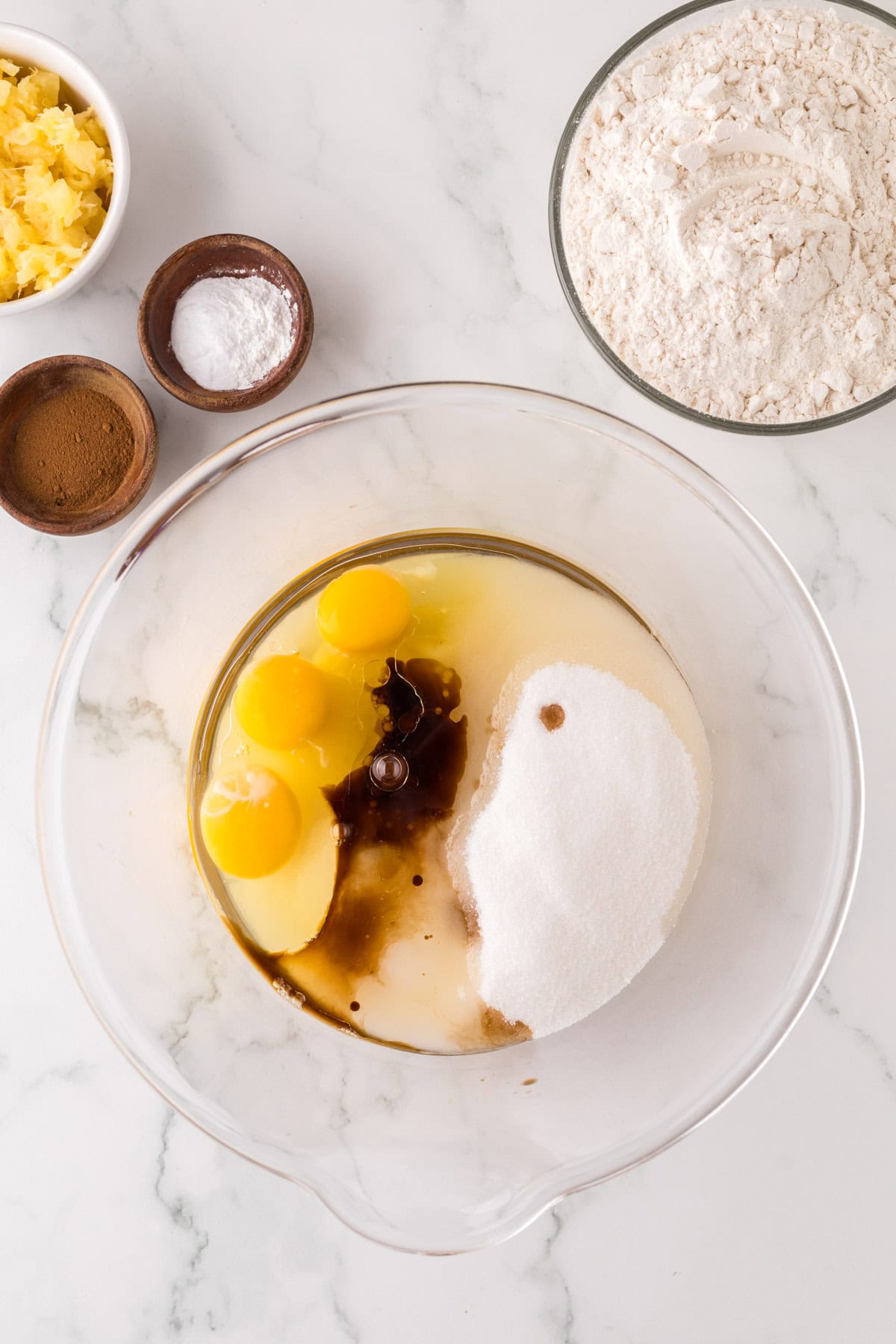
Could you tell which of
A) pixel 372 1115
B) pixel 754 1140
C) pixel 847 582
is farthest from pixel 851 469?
pixel 372 1115

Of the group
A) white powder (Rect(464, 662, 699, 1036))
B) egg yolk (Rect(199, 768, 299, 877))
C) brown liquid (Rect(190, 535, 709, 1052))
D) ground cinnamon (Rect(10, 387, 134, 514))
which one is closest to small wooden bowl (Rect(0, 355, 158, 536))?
ground cinnamon (Rect(10, 387, 134, 514))

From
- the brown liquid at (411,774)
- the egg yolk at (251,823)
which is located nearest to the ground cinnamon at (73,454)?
the brown liquid at (411,774)

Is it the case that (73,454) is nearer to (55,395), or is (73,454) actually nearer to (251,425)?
(55,395)

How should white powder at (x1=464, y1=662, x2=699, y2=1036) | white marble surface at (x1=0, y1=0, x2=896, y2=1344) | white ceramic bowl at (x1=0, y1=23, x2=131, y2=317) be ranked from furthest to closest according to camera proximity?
1. white marble surface at (x1=0, y1=0, x2=896, y2=1344)
2. white ceramic bowl at (x1=0, y1=23, x2=131, y2=317)
3. white powder at (x1=464, y1=662, x2=699, y2=1036)

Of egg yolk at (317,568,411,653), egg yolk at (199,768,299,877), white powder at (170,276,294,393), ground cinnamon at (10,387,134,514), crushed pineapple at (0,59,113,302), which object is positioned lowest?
egg yolk at (199,768,299,877)

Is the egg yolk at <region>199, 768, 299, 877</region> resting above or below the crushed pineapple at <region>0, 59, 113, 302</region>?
below

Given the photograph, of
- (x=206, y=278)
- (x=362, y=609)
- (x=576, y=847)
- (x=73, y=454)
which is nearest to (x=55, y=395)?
(x=73, y=454)

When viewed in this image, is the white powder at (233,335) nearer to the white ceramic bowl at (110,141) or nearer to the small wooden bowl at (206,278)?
the small wooden bowl at (206,278)

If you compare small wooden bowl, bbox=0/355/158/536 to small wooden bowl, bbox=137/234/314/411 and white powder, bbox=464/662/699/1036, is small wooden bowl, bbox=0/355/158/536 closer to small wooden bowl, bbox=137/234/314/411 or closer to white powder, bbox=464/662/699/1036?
small wooden bowl, bbox=137/234/314/411
